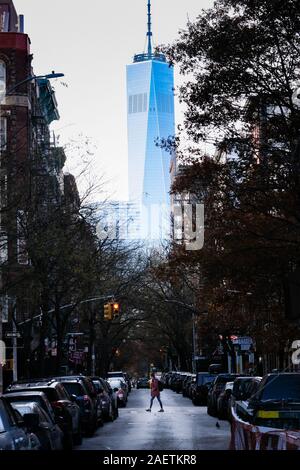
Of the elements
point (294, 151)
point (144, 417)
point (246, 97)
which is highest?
point (246, 97)

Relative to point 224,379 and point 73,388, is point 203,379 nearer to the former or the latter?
point 224,379

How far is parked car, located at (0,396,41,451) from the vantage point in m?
12.3

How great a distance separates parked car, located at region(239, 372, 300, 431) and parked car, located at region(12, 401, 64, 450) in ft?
10.7

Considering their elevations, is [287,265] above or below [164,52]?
below

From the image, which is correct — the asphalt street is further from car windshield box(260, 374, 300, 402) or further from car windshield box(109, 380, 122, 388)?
car windshield box(109, 380, 122, 388)

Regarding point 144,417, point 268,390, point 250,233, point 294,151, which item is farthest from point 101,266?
point 268,390

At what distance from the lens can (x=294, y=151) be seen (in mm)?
24922

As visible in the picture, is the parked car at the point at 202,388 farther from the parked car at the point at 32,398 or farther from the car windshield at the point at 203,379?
the parked car at the point at 32,398

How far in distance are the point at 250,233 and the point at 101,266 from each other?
20699 mm

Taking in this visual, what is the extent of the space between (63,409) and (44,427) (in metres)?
5.67

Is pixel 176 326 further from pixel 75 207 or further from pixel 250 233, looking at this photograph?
pixel 250 233

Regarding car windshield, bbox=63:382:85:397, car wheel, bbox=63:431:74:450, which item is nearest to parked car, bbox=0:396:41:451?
car wheel, bbox=63:431:74:450
